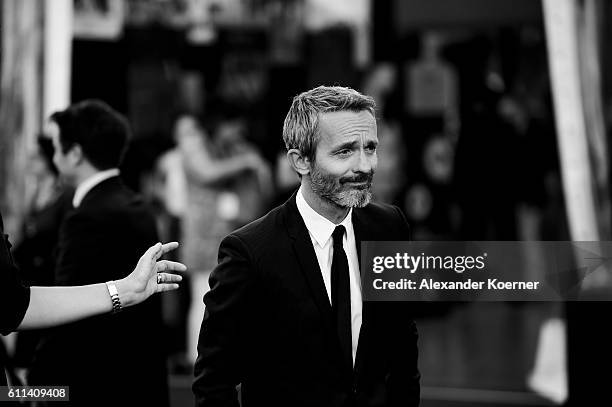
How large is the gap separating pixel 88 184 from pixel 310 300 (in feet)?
5.62

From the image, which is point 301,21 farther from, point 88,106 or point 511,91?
point 88,106

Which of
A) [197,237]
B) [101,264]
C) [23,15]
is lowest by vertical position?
[197,237]

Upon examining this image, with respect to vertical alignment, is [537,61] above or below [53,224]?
above

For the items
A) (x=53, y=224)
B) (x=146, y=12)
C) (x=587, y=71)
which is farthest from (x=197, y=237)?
(x=587, y=71)

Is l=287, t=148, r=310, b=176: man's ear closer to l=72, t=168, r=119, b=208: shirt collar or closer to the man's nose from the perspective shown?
the man's nose

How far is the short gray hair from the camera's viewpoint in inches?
108

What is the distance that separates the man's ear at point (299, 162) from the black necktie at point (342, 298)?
222 mm

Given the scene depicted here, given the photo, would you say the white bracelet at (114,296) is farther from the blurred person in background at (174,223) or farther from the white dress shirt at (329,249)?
the blurred person in background at (174,223)

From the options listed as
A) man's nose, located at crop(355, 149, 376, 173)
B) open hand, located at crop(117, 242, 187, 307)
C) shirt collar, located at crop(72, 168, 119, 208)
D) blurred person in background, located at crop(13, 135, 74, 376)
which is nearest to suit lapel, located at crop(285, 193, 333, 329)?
man's nose, located at crop(355, 149, 376, 173)

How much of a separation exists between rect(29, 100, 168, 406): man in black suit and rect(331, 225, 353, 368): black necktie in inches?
57.1

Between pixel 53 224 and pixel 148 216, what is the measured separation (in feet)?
1.97

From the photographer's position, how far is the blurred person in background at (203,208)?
7191mm

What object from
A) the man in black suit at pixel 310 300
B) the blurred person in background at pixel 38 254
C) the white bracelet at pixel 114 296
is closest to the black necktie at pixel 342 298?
the man in black suit at pixel 310 300

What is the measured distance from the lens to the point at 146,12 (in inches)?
296
